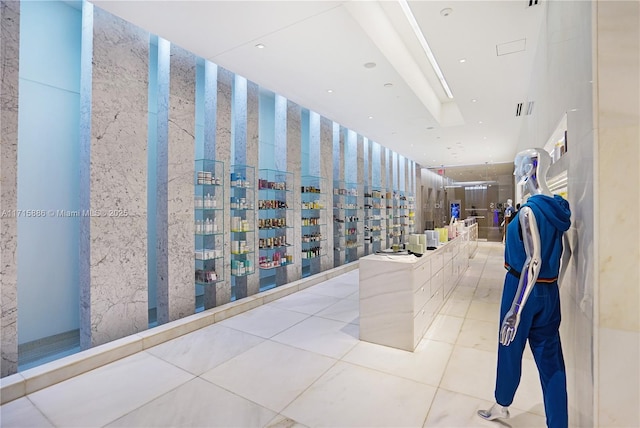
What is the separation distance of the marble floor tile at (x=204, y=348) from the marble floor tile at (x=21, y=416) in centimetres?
100

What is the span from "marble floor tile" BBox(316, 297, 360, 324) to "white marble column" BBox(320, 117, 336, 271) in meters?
2.05

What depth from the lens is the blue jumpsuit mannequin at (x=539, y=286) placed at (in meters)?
1.77

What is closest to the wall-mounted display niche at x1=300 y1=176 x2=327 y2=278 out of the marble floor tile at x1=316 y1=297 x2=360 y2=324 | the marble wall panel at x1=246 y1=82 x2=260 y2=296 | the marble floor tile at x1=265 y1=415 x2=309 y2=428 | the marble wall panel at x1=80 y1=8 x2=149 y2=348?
the marble wall panel at x1=246 y1=82 x2=260 y2=296

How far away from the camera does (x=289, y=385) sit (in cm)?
266

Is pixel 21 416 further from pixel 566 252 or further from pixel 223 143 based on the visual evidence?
pixel 566 252

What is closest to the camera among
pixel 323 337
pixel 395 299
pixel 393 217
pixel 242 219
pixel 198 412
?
pixel 198 412

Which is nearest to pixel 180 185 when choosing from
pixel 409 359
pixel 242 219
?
pixel 242 219

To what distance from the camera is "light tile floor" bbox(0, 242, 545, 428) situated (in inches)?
88.2

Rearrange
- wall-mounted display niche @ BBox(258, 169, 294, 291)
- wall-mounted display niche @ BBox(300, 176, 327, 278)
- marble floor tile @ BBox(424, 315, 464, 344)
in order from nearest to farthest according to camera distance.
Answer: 1. marble floor tile @ BBox(424, 315, 464, 344)
2. wall-mounted display niche @ BBox(258, 169, 294, 291)
3. wall-mounted display niche @ BBox(300, 176, 327, 278)

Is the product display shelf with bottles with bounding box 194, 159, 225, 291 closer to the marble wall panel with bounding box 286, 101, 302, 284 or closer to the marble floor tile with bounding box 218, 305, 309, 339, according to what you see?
the marble floor tile with bounding box 218, 305, 309, 339

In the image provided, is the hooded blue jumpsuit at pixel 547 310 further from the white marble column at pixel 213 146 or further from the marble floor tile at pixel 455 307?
the white marble column at pixel 213 146

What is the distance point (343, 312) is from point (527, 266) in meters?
3.21

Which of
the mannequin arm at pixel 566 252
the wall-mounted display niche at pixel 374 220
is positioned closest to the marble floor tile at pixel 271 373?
the mannequin arm at pixel 566 252

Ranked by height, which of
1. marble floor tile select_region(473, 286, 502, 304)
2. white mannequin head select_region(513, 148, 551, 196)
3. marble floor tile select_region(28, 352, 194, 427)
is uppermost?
white mannequin head select_region(513, 148, 551, 196)
